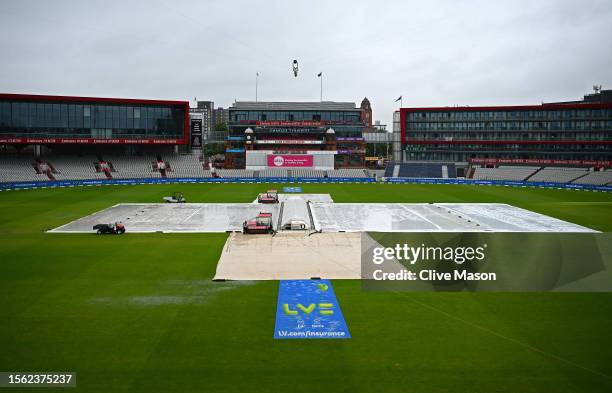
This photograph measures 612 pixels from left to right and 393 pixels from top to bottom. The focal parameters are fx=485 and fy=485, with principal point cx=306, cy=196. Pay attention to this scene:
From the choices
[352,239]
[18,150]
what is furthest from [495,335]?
[18,150]

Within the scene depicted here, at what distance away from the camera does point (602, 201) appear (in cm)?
6206

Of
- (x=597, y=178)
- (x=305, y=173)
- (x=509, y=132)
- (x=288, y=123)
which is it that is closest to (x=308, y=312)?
(x=597, y=178)

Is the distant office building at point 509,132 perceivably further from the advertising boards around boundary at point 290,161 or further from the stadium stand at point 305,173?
the advertising boards around boundary at point 290,161

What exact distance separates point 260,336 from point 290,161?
9303 cm

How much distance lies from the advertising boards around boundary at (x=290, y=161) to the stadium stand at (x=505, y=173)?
35882 mm

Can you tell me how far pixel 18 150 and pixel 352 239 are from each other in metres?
83.8

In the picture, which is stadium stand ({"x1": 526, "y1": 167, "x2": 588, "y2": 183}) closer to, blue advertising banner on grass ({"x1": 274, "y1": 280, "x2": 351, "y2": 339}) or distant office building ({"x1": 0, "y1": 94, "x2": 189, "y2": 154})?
distant office building ({"x1": 0, "y1": 94, "x2": 189, "y2": 154})

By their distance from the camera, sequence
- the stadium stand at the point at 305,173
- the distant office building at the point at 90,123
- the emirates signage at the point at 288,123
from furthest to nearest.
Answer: the emirates signage at the point at 288,123 < the stadium stand at the point at 305,173 < the distant office building at the point at 90,123

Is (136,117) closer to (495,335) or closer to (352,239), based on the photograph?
(352,239)

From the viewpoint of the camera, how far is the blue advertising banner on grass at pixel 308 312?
16.9m

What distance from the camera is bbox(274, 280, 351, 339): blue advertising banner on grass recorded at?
16.9 meters

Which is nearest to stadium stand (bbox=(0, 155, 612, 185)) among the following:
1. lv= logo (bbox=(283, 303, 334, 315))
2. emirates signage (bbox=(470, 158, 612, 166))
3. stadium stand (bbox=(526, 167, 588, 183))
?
stadium stand (bbox=(526, 167, 588, 183))

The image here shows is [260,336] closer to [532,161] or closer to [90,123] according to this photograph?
[90,123]

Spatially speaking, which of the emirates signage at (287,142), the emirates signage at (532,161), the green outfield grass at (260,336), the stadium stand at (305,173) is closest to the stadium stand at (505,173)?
the emirates signage at (532,161)
